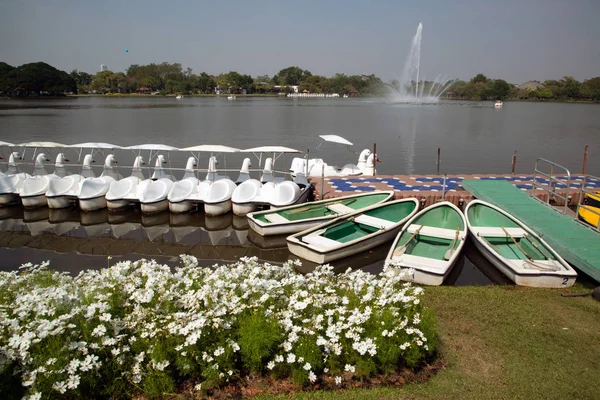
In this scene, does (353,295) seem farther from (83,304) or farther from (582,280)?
(582,280)

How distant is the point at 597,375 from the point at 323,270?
3.35m

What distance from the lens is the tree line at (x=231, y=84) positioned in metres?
102

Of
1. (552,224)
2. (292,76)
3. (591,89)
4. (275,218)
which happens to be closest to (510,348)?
(552,224)

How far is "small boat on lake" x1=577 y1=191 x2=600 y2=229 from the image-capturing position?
10.7m

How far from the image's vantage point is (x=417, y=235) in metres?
10.6

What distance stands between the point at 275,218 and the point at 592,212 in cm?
826

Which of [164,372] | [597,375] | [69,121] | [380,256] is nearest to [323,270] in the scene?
[164,372]

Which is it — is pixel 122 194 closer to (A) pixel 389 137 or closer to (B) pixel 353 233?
(B) pixel 353 233

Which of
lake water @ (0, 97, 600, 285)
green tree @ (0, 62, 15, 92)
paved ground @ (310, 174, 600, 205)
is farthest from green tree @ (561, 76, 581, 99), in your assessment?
green tree @ (0, 62, 15, 92)

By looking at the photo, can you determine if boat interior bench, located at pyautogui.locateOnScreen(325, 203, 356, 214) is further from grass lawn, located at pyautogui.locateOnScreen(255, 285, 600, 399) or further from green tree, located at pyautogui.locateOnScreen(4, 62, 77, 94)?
green tree, located at pyautogui.locateOnScreen(4, 62, 77, 94)

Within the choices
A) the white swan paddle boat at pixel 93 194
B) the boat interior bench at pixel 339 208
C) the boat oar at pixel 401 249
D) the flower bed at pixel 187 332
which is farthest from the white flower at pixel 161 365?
the white swan paddle boat at pixel 93 194

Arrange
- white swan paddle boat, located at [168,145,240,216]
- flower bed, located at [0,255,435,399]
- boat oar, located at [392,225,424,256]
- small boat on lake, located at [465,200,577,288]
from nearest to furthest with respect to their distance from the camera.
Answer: flower bed, located at [0,255,435,399] < small boat on lake, located at [465,200,577,288] < boat oar, located at [392,225,424,256] < white swan paddle boat, located at [168,145,240,216]

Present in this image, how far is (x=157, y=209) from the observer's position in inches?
577

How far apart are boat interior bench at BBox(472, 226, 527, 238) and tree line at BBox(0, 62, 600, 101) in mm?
99288
